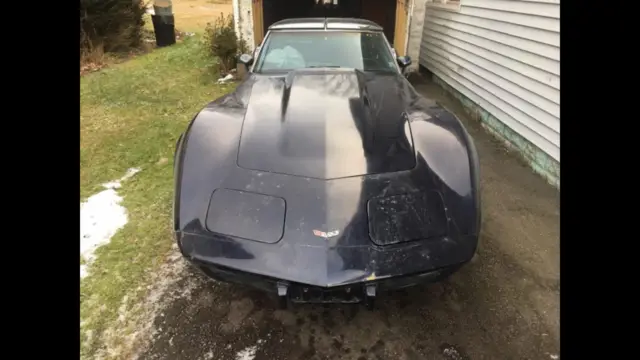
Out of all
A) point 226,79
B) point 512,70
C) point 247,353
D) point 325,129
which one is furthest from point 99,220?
point 226,79

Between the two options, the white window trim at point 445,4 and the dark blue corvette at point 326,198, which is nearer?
the dark blue corvette at point 326,198

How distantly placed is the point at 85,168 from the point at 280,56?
2406 mm

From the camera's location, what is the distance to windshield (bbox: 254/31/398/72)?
3746mm

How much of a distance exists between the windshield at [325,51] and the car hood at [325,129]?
25.2 inches

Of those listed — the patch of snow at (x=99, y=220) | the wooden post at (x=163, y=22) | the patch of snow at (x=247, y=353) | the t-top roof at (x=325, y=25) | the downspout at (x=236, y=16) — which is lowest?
the patch of snow at (x=247, y=353)

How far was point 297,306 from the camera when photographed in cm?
243

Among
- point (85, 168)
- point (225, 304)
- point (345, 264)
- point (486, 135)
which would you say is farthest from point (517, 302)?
point (85, 168)

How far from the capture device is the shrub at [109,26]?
9211 millimetres

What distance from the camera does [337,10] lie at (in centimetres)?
1169

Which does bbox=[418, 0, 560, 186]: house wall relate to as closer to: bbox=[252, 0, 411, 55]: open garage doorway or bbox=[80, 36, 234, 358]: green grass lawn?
bbox=[252, 0, 411, 55]: open garage doorway

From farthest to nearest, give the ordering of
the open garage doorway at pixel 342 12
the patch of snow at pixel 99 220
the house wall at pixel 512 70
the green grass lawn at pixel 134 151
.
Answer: the open garage doorway at pixel 342 12, the house wall at pixel 512 70, the patch of snow at pixel 99 220, the green grass lawn at pixel 134 151

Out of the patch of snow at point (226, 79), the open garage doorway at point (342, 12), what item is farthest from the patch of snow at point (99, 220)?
the open garage doorway at point (342, 12)

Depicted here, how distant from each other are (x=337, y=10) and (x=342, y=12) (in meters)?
0.17

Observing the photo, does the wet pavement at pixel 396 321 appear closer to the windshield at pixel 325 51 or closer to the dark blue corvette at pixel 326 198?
the dark blue corvette at pixel 326 198
